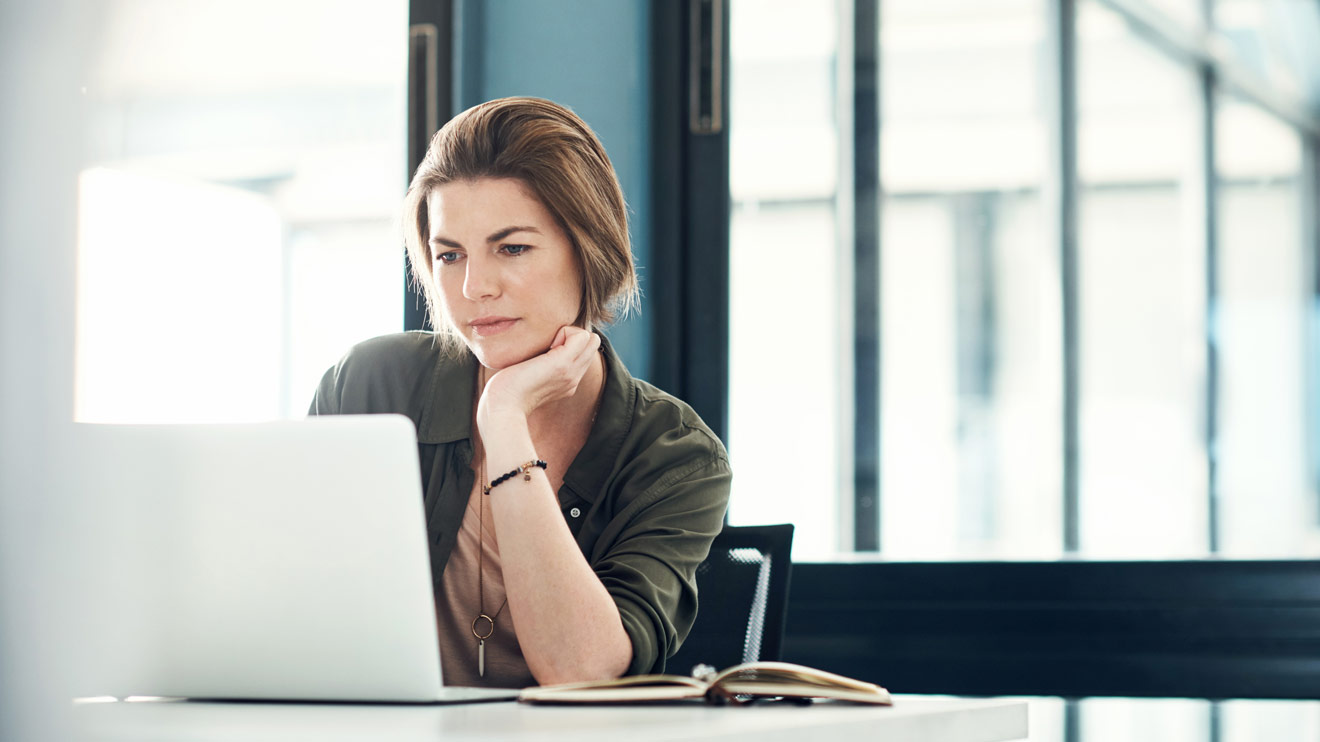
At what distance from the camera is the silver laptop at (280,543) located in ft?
2.52

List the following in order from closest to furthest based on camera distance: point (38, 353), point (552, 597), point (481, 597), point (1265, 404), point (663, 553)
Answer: point (38, 353) → point (552, 597) → point (663, 553) → point (481, 597) → point (1265, 404)

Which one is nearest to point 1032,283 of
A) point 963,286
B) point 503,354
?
point 963,286

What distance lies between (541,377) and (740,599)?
399mm

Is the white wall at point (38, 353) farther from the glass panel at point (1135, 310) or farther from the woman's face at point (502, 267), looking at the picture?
the glass panel at point (1135, 310)

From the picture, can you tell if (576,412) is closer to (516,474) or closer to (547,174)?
(547,174)

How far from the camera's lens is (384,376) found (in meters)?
1.74

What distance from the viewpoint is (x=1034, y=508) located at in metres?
3.21

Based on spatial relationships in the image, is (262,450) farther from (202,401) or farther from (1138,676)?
(1138,676)

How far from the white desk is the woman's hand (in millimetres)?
587

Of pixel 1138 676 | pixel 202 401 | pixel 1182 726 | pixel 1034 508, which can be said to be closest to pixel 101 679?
Result: pixel 202 401

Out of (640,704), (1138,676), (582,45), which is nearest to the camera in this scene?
(640,704)

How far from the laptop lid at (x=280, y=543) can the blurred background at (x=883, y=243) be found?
1.05 meters

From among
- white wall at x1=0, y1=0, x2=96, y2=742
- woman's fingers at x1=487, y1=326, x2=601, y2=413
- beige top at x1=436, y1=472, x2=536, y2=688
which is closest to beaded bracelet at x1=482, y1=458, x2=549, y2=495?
woman's fingers at x1=487, y1=326, x2=601, y2=413

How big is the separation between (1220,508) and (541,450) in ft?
7.29
